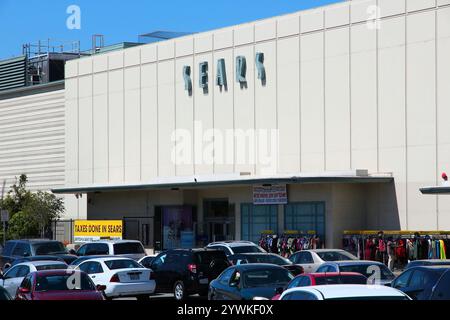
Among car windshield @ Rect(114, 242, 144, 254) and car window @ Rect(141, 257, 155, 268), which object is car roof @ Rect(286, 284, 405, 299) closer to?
car window @ Rect(141, 257, 155, 268)

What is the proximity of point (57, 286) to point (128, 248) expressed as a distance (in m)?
15.7

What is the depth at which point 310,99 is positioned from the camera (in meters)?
46.9

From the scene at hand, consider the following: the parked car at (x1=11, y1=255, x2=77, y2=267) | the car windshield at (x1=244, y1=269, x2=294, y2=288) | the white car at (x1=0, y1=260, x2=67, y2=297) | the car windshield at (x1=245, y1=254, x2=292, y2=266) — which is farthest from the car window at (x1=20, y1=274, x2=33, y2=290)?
the parked car at (x1=11, y1=255, x2=77, y2=267)

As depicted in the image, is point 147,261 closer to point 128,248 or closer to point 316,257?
point 128,248

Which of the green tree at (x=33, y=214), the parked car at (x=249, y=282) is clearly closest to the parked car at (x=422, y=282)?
the parked car at (x=249, y=282)

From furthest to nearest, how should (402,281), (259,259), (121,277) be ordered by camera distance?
(259,259) → (121,277) → (402,281)

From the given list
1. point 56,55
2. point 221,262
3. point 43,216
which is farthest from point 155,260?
point 56,55

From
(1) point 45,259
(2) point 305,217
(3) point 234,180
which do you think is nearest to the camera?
(1) point 45,259

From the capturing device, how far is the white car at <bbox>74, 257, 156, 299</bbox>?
27406mm

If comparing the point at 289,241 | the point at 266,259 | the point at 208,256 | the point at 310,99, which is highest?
the point at 310,99

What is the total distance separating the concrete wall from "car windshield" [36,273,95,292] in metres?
22.5

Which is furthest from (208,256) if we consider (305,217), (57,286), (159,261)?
(305,217)
